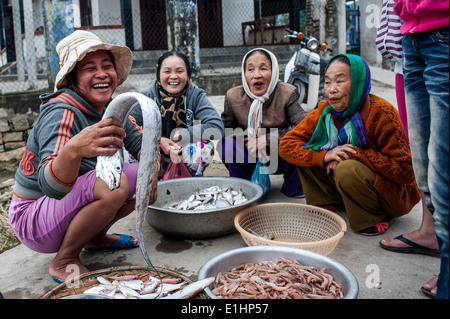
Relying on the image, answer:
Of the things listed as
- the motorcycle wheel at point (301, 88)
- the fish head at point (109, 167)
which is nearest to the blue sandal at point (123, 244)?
the fish head at point (109, 167)

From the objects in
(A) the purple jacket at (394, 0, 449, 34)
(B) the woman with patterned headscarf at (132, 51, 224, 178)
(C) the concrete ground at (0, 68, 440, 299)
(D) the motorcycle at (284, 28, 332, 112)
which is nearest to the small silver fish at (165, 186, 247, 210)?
(C) the concrete ground at (0, 68, 440, 299)

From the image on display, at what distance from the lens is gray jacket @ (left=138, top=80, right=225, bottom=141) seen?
11.5 feet

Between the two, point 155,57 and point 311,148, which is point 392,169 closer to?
point 311,148

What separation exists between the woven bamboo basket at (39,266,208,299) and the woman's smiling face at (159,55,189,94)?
73.6 inches

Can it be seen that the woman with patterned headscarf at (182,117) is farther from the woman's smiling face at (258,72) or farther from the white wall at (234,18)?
the white wall at (234,18)

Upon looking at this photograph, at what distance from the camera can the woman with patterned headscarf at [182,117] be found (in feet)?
11.5

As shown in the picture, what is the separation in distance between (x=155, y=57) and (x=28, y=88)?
5486mm

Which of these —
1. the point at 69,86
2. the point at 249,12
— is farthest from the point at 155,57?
the point at 69,86

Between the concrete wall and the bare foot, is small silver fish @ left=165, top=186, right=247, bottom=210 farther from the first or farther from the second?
the concrete wall

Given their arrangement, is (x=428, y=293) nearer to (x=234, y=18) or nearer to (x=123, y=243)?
(x=123, y=243)

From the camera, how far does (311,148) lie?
9.93ft

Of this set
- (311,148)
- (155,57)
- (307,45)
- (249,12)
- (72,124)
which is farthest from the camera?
(249,12)

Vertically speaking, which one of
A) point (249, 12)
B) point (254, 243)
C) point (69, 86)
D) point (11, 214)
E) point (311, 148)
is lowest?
point (254, 243)

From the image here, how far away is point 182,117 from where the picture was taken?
3664mm
